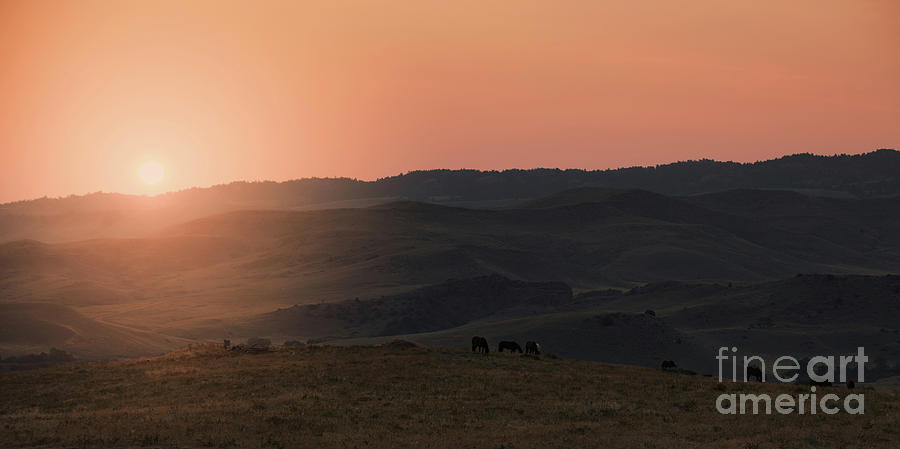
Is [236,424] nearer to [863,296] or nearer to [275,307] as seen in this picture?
[863,296]

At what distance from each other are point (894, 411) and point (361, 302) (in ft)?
376

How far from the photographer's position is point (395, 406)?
122 ft

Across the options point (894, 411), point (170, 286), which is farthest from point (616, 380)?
point (170, 286)

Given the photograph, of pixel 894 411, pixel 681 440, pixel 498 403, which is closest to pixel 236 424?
pixel 498 403

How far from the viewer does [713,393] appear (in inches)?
1569

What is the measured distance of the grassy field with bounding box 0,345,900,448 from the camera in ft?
106

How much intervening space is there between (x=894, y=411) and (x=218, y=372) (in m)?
26.9

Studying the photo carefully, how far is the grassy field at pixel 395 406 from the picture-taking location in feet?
106

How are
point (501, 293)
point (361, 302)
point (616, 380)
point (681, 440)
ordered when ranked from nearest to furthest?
point (681, 440), point (616, 380), point (361, 302), point (501, 293)

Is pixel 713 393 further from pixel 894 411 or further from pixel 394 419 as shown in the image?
pixel 394 419

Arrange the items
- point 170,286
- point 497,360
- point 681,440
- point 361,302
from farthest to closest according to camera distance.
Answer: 1. point 170,286
2. point 361,302
3. point 497,360
4. point 681,440

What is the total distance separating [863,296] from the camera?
Result: 125188mm

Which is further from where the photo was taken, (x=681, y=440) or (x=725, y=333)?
(x=725, y=333)

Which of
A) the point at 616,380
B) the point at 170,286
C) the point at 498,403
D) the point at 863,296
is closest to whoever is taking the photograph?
the point at 498,403
